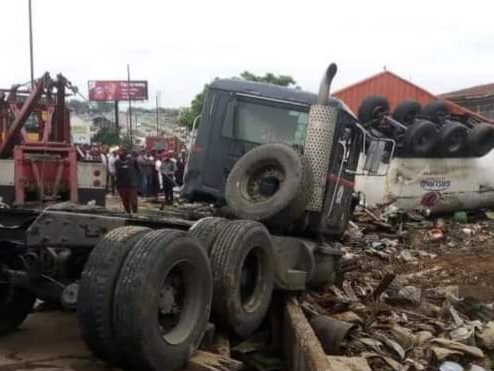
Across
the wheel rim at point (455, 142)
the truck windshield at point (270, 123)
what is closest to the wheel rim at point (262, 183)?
the truck windshield at point (270, 123)

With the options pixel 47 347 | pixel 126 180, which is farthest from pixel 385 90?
pixel 47 347

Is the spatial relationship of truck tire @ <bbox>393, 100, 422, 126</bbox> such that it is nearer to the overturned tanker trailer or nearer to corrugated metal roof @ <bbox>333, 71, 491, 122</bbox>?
corrugated metal roof @ <bbox>333, 71, 491, 122</bbox>

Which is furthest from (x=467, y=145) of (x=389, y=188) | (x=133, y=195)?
(x=133, y=195)

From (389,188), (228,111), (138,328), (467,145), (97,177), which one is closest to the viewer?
(138,328)

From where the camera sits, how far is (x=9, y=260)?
16.6 ft

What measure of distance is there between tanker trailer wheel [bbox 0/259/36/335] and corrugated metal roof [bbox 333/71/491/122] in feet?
78.2

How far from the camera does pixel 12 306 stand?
5.47 metres

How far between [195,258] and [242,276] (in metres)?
0.96

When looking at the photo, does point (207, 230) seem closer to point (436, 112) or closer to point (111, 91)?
point (436, 112)

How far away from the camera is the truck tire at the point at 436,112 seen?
1822 centimetres

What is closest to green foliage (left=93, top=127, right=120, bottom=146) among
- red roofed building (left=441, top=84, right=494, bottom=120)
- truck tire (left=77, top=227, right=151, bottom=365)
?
red roofed building (left=441, top=84, right=494, bottom=120)

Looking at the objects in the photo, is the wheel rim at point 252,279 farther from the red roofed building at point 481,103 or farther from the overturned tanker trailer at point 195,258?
the red roofed building at point 481,103

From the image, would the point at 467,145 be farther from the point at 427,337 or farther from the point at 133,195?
the point at 427,337

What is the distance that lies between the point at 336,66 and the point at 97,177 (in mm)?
6196
